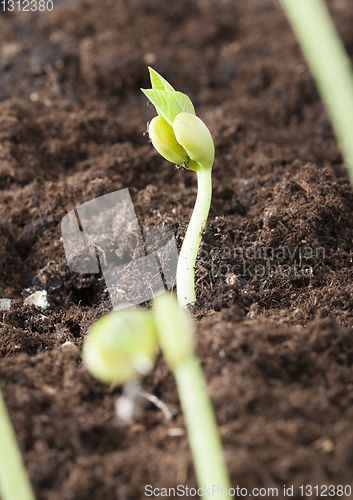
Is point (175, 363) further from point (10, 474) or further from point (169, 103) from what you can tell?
point (169, 103)

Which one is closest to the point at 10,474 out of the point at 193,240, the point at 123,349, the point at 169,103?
the point at 123,349

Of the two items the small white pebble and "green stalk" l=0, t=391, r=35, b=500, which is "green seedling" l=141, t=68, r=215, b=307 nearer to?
the small white pebble

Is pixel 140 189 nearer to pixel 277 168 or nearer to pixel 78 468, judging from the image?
pixel 277 168

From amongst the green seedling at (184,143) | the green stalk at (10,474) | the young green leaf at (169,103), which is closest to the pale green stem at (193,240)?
the green seedling at (184,143)

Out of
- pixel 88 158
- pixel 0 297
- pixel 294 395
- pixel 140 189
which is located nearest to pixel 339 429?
pixel 294 395

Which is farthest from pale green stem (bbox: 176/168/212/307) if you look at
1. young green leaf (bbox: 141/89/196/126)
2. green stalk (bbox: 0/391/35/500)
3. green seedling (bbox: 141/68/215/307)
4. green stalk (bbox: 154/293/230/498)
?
green stalk (bbox: 0/391/35/500)

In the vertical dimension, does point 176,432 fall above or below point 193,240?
below
